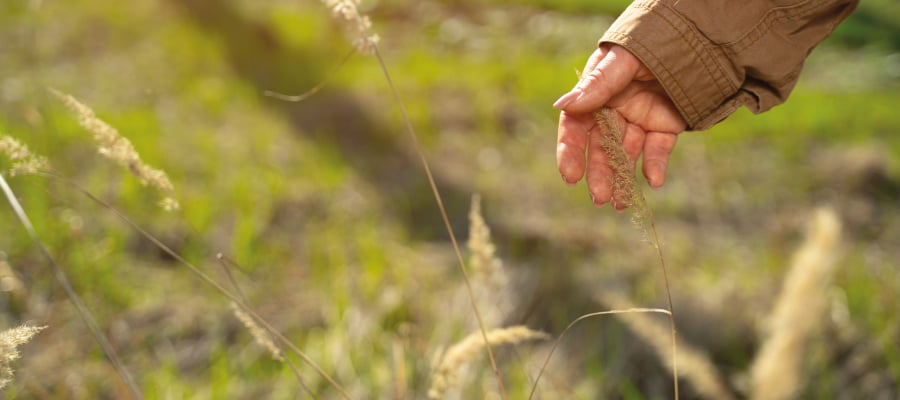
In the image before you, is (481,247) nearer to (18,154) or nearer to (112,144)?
(112,144)

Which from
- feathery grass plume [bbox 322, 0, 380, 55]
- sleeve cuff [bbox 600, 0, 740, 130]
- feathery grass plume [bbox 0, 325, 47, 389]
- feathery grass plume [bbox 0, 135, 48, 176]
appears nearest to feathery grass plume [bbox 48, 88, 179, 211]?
feathery grass plume [bbox 0, 135, 48, 176]

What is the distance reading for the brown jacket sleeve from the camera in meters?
1.52

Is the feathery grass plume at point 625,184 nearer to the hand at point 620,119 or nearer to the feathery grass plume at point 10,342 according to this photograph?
the hand at point 620,119

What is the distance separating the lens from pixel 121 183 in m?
3.39

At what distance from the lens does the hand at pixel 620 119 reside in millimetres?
1429

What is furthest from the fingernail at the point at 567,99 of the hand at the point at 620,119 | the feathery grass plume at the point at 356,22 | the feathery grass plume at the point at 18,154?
the feathery grass plume at the point at 18,154

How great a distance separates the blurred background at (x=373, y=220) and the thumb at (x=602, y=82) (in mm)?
711

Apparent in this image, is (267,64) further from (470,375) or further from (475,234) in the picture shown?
(475,234)

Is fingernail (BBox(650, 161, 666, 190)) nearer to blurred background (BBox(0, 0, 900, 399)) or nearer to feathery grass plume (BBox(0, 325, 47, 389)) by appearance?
blurred background (BBox(0, 0, 900, 399))

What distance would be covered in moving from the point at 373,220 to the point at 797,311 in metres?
2.32

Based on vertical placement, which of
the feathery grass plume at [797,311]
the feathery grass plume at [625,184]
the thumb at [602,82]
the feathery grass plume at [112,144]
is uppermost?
the feathery grass plume at [112,144]

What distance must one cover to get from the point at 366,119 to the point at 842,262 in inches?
133

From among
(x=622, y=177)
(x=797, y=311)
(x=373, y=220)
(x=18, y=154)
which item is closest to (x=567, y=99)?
(x=622, y=177)

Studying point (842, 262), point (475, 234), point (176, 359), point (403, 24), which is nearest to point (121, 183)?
point (176, 359)
